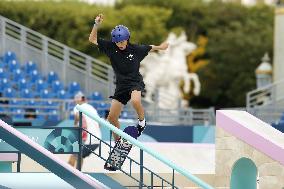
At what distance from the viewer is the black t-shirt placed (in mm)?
15719

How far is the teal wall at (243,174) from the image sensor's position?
1662 cm

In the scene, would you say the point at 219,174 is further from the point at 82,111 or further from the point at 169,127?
the point at 169,127

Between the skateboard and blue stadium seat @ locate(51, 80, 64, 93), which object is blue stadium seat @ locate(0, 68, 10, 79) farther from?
the skateboard

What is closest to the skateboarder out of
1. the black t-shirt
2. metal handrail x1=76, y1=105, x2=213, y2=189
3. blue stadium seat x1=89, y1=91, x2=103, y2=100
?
the black t-shirt

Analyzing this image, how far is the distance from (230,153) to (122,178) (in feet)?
6.96

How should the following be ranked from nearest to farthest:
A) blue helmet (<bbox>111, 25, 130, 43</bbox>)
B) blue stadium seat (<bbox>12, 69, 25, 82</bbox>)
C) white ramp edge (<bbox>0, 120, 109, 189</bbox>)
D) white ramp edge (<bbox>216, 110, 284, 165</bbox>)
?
white ramp edge (<bbox>0, 120, 109, 189</bbox>) < blue helmet (<bbox>111, 25, 130, 43</bbox>) < white ramp edge (<bbox>216, 110, 284, 165</bbox>) < blue stadium seat (<bbox>12, 69, 25, 82</bbox>)

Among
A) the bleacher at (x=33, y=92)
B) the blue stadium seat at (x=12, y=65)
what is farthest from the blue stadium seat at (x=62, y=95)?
the blue stadium seat at (x=12, y=65)

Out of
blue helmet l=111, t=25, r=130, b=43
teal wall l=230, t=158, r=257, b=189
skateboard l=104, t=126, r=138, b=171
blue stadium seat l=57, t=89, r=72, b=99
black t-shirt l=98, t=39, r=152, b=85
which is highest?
blue helmet l=111, t=25, r=130, b=43

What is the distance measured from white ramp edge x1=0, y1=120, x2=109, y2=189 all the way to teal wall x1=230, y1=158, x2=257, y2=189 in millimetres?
3796

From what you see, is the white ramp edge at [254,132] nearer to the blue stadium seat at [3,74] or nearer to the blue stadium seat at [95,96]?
the blue stadium seat at [3,74]

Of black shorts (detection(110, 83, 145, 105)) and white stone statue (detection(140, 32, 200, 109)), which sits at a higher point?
black shorts (detection(110, 83, 145, 105))

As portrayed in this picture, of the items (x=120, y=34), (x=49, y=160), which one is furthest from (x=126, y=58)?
(x=49, y=160)

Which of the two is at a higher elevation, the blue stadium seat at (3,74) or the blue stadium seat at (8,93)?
the blue stadium seat at (3,74)

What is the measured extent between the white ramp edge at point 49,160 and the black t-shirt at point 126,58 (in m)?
2.72
